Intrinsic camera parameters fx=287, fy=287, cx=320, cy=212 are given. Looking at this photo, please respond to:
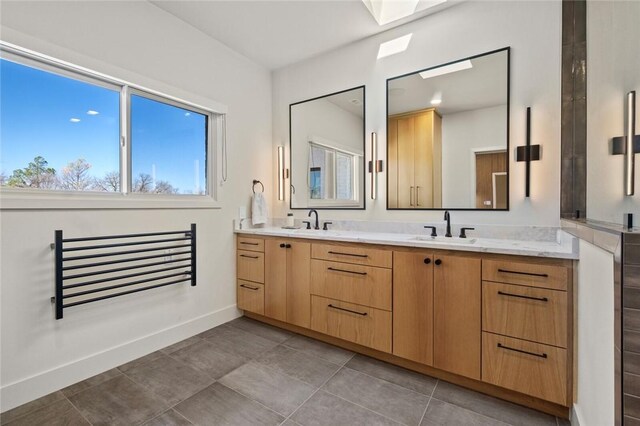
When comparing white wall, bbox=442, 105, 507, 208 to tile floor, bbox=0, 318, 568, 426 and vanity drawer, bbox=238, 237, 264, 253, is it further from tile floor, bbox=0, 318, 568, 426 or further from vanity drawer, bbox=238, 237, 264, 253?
vanity drawer, bbox=238, 237, 264, 253

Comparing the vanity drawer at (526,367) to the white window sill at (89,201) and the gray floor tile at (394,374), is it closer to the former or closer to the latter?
the gray floor tile at (394,374)

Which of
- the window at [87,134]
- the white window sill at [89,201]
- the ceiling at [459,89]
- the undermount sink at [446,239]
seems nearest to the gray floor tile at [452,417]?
the undermount sink at [446,239]

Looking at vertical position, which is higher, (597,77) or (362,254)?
(597,77)

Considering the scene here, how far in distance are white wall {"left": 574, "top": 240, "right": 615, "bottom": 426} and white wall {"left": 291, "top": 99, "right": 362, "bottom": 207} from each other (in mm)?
Result: 1910

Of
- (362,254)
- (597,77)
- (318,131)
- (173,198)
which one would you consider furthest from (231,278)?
(597,77)

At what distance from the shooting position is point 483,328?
5.49 feet

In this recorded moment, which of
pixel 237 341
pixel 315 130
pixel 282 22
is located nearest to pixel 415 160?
pixel 315 130

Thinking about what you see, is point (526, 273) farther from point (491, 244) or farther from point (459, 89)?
point (459, 89)

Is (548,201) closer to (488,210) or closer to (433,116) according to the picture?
(488,210)

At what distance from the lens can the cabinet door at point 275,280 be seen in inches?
101

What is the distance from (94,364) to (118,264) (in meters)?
0.67

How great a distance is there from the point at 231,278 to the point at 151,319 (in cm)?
79

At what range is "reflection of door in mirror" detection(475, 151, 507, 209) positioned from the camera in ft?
6.86

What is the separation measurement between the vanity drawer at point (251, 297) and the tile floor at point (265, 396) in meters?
0.54
